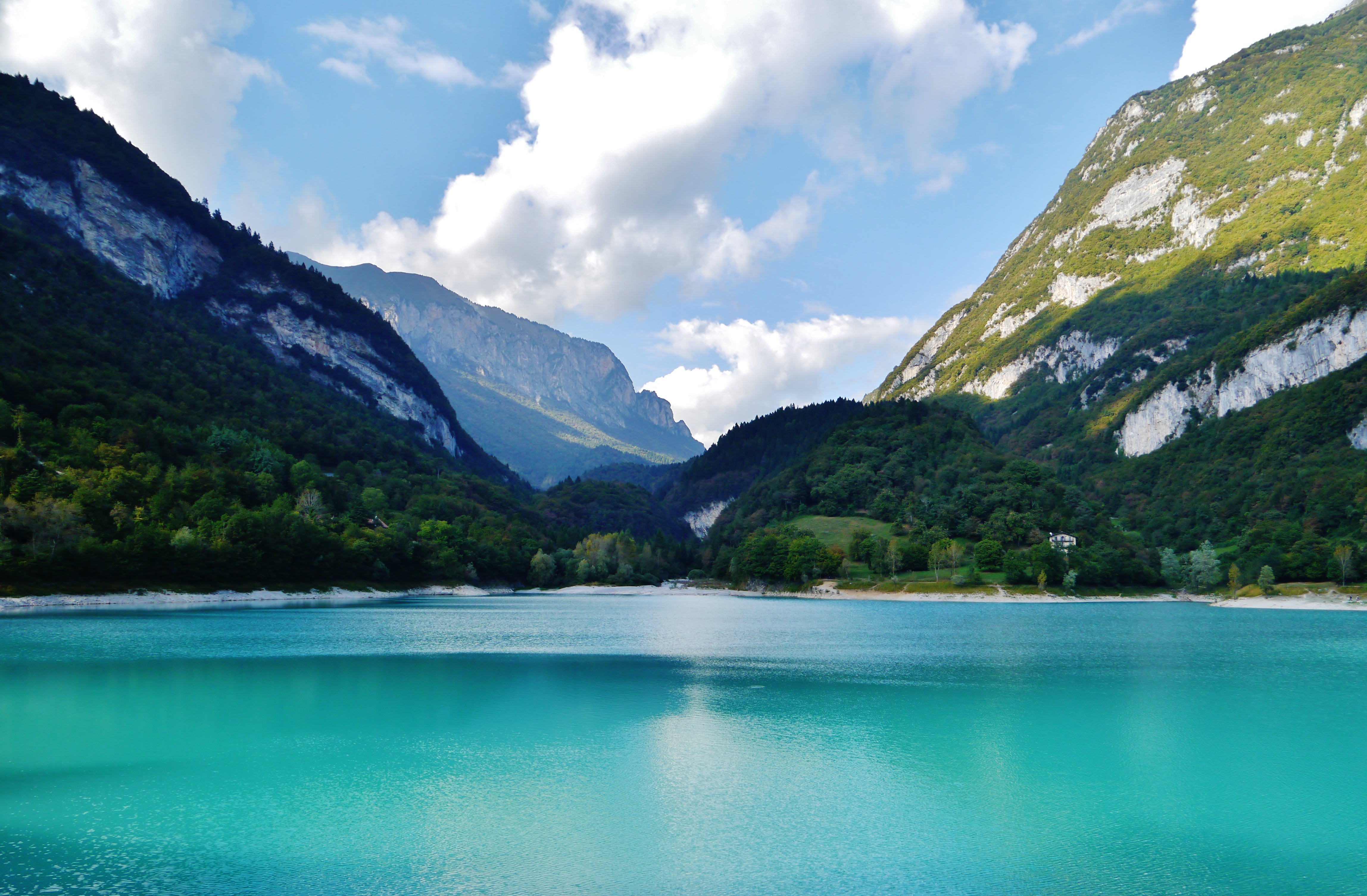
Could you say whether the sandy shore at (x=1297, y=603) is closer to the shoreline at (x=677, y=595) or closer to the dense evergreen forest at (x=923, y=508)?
the shoreline at (x=677, y=595)

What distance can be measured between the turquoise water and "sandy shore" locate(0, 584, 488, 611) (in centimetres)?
2553

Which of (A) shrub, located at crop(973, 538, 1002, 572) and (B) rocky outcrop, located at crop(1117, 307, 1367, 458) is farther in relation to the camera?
(B) rocky outcrop, located at crop(1117, 307, 1367, 458)

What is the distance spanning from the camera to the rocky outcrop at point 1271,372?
155125mm

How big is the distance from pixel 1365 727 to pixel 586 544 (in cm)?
15022

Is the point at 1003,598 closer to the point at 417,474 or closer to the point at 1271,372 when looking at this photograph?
the point at 1271,372

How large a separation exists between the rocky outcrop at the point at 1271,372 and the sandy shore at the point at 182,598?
7214 inches

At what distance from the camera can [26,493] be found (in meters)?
69.5

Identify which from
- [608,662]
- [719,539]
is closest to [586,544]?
[719,539]

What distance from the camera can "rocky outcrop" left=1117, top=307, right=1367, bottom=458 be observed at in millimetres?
155125

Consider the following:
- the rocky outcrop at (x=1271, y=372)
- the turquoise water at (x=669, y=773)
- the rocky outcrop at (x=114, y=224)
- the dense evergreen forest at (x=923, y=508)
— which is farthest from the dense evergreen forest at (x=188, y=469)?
the rocky outcrop at (x=1271, y=372)

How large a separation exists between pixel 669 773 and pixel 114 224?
687 ft

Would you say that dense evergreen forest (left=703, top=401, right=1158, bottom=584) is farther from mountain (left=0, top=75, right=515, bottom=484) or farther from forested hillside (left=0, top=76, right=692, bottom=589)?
mountain (left=0, top=75, right=515, bottom=484)

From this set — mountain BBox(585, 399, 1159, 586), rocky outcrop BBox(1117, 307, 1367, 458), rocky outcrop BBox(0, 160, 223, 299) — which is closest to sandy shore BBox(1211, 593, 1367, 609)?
mountain BBox(585, 399, 1159, 586)

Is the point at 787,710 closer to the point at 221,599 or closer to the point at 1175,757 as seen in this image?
the point at 1175,757
